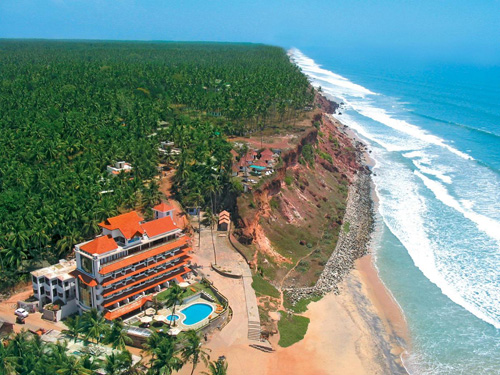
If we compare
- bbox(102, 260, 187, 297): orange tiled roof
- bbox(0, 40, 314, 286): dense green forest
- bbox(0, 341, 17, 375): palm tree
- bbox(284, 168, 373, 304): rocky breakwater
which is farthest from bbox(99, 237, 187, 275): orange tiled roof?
bbox(284, 168, 373, 304): rocky breakwater

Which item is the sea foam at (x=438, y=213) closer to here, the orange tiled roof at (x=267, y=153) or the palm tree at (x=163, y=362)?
the orange tiled roof at (x=267, y=153)

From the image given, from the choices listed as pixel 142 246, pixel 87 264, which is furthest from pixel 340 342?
pixel 87 264

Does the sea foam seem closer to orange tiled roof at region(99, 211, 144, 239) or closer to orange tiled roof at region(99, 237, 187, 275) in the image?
orange tiled roof at region(99, 237, 187, 275)

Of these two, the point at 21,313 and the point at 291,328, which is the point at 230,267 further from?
the point at 21,313

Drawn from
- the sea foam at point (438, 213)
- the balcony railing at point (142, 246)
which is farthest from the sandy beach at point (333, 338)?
the sea foam at point (438, 213)

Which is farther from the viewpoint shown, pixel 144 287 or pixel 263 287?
pixel 263 287

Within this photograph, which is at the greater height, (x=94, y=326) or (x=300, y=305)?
(x=94, y=326)
